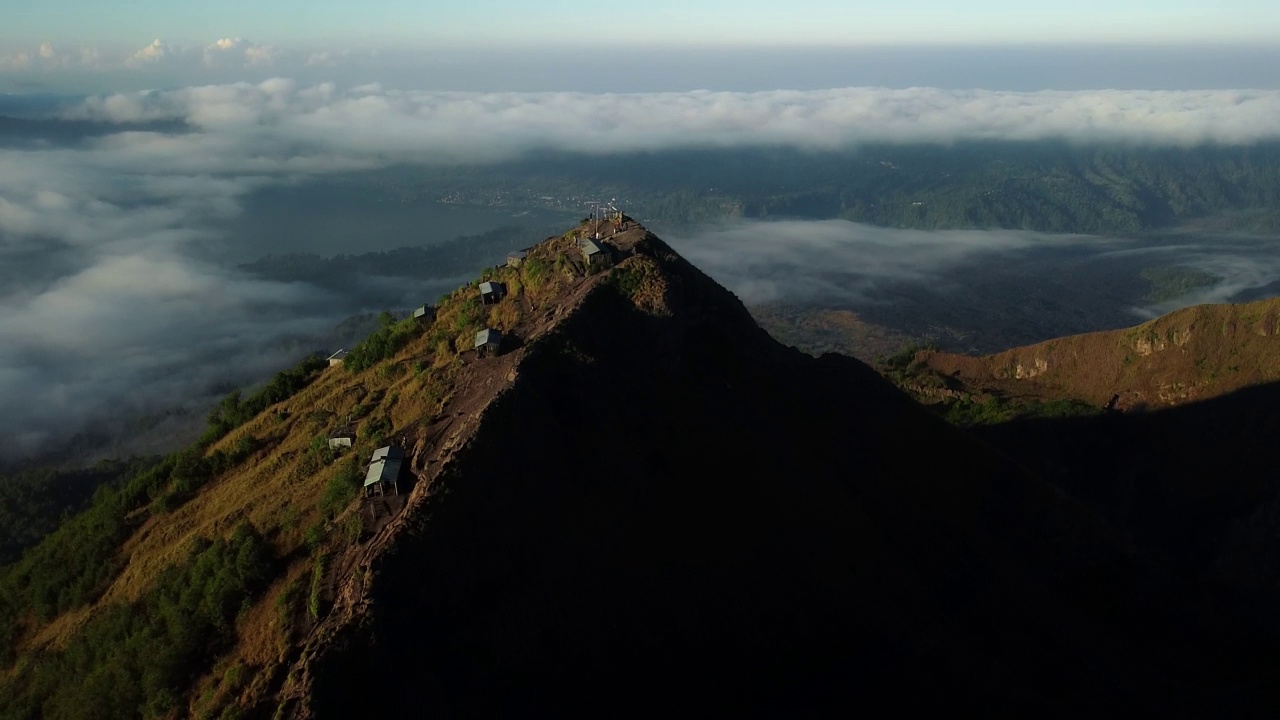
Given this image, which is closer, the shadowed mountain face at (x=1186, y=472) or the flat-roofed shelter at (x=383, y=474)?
the flat-roofed shelter at (x=383, y=474)

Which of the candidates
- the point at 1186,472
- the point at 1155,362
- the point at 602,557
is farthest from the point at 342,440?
the point at 1155,362

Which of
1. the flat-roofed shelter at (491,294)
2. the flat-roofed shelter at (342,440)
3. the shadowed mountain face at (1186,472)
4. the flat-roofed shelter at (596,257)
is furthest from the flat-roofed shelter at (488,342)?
the shadowed mountain face at (1186,472)

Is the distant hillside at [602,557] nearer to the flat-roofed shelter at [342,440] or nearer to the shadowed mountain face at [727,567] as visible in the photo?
the shadowed mountain face at [727,567]

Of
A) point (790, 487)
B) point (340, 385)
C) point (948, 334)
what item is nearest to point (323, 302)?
point (948, 334)

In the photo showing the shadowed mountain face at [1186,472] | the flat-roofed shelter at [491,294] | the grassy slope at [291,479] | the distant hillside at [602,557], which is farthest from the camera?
the shadowed mountain face at [1186,472]

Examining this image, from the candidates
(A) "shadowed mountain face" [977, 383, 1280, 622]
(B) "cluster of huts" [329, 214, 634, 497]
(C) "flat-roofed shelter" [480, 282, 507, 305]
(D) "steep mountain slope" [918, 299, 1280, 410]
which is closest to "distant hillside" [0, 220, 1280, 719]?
(B) "cluster of huts" [329, 214, 634, 497]

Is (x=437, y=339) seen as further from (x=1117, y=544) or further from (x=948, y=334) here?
(x=948, y=334)

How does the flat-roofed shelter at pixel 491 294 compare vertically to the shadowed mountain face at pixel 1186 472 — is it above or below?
above
